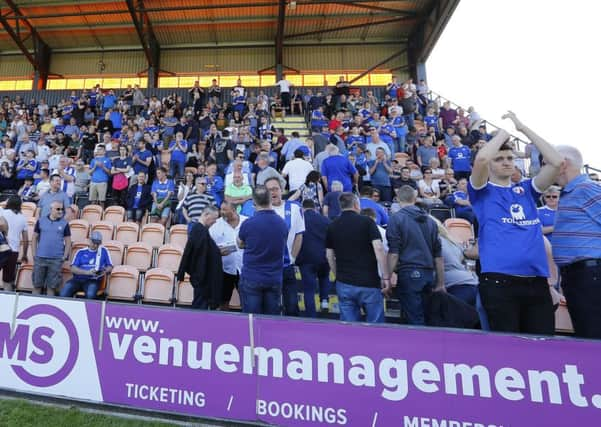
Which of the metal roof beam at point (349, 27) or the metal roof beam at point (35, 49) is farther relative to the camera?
the metal roof beam at point (35, 49)

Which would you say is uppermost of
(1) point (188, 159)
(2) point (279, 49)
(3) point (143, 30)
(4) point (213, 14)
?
(4) point (213, 14)

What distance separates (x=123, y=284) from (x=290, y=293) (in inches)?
99.6

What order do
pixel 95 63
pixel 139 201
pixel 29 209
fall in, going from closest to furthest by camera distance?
pixel 29 209
pixel 139 201
pixel 95 63

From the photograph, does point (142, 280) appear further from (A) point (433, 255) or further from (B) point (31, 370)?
(A) point (433, 255)

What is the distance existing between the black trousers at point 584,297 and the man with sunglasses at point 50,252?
18.5ft

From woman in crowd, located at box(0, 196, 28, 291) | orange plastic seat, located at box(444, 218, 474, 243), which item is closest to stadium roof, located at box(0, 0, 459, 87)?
orange plastic seat, located at box(444, 218, 474, 243)

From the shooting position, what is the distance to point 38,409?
2.66 meters

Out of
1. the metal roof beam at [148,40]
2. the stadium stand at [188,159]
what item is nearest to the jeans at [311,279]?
the stadium stand at [188,159]

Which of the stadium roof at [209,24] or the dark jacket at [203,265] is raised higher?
the stadium roof at [209,24]

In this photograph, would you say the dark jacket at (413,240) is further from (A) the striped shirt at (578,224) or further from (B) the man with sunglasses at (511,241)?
(A) the striped shirt at (578,224)

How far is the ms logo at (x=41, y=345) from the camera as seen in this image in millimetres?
2787

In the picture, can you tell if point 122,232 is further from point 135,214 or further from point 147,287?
point 147,287

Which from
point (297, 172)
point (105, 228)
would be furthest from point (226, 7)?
point (105, 228)

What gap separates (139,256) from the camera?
550 centimetres
